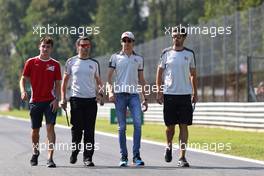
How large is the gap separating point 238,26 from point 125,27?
6052 centimetres

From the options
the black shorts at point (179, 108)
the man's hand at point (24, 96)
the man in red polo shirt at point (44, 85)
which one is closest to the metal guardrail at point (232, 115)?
the black shorts at point (179, 108)

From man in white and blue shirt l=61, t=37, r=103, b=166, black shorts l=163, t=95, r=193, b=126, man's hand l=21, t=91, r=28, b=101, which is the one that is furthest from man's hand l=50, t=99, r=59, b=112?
black shorts l=163, t=95, r=193, b=126

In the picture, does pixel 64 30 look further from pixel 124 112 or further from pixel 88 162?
pixel 88 162

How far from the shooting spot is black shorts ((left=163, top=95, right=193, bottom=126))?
452 inches

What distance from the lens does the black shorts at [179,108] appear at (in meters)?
11.5

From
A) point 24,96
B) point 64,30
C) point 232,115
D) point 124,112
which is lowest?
point 232,115

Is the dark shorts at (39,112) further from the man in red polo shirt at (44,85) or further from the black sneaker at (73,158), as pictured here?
the black sneaker at (73,158)

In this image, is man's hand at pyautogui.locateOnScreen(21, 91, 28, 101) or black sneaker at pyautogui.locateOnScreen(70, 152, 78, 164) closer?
man's hand at pyautogui.locateOnScreen(21, 91, 28, 101)

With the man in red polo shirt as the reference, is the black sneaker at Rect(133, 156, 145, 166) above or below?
below

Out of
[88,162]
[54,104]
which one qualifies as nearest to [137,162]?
[88,162]

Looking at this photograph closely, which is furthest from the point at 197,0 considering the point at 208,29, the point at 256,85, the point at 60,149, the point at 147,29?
the point at 60,149

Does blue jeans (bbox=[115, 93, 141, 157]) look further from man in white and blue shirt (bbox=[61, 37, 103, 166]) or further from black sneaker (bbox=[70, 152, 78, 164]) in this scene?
black sneaker (bbox=[70, 152, 78, 164])

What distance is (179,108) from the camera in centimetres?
1152

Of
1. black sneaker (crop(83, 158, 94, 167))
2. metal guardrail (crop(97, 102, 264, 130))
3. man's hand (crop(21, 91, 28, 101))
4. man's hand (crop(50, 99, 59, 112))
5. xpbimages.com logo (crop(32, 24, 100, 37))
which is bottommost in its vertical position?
black sneaker (crop(83, 158, 94, 167))
